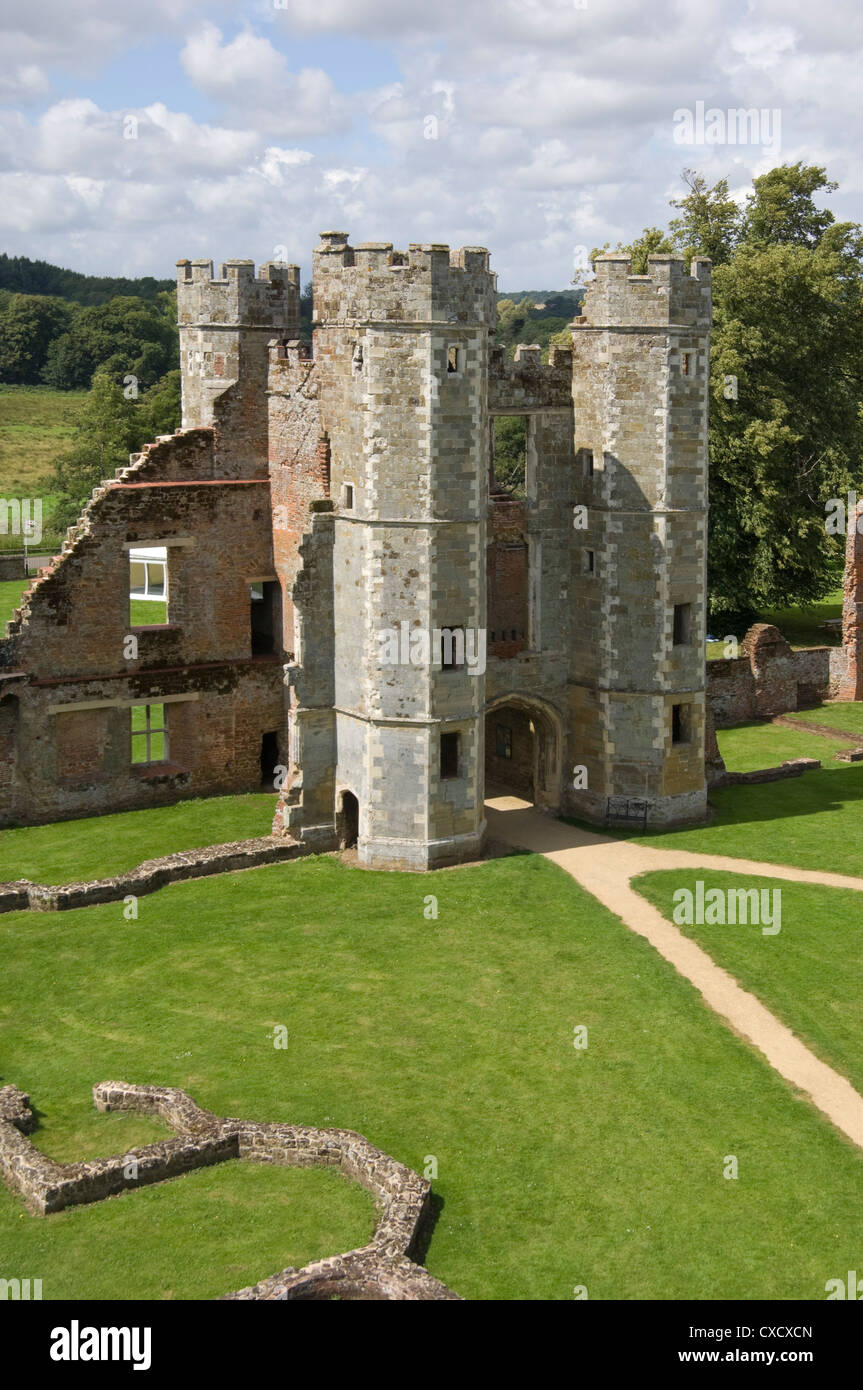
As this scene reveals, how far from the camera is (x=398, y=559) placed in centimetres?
3033

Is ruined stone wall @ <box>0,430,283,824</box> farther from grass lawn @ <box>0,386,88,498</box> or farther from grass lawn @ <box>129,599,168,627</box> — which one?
grass lawn @ <box>0,386,88,498</box>

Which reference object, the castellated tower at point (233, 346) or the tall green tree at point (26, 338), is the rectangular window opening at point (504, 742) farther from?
the tall green tree at point (26, 338)

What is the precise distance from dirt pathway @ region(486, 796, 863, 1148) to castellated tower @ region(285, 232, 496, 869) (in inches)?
99.2

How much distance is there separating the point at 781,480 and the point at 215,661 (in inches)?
942

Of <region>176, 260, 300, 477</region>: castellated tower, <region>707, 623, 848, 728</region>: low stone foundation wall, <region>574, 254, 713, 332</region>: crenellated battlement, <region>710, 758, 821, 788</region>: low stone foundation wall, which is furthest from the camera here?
<region>707, 623, 848, 728</region>: low stone foundation wall

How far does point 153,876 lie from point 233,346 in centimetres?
1330

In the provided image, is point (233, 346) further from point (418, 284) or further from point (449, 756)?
point (449, 756)

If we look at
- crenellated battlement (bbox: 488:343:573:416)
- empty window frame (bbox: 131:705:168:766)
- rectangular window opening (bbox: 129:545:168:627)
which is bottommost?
empty window frame (bbox: 131:705:168:766)

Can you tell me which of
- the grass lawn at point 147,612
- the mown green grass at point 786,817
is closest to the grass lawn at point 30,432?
the grass lawn at point 147,612

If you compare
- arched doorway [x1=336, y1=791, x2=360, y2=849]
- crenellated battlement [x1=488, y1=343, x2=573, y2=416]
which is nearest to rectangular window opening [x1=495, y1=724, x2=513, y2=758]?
arched doorway [x1=336, y1=791, x2=360, y2=849]

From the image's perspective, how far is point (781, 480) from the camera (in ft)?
169

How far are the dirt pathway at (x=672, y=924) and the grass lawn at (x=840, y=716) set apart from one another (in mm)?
12203

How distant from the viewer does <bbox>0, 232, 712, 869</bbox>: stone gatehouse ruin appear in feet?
99.3

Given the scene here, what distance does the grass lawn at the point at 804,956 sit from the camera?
24.2 metres
